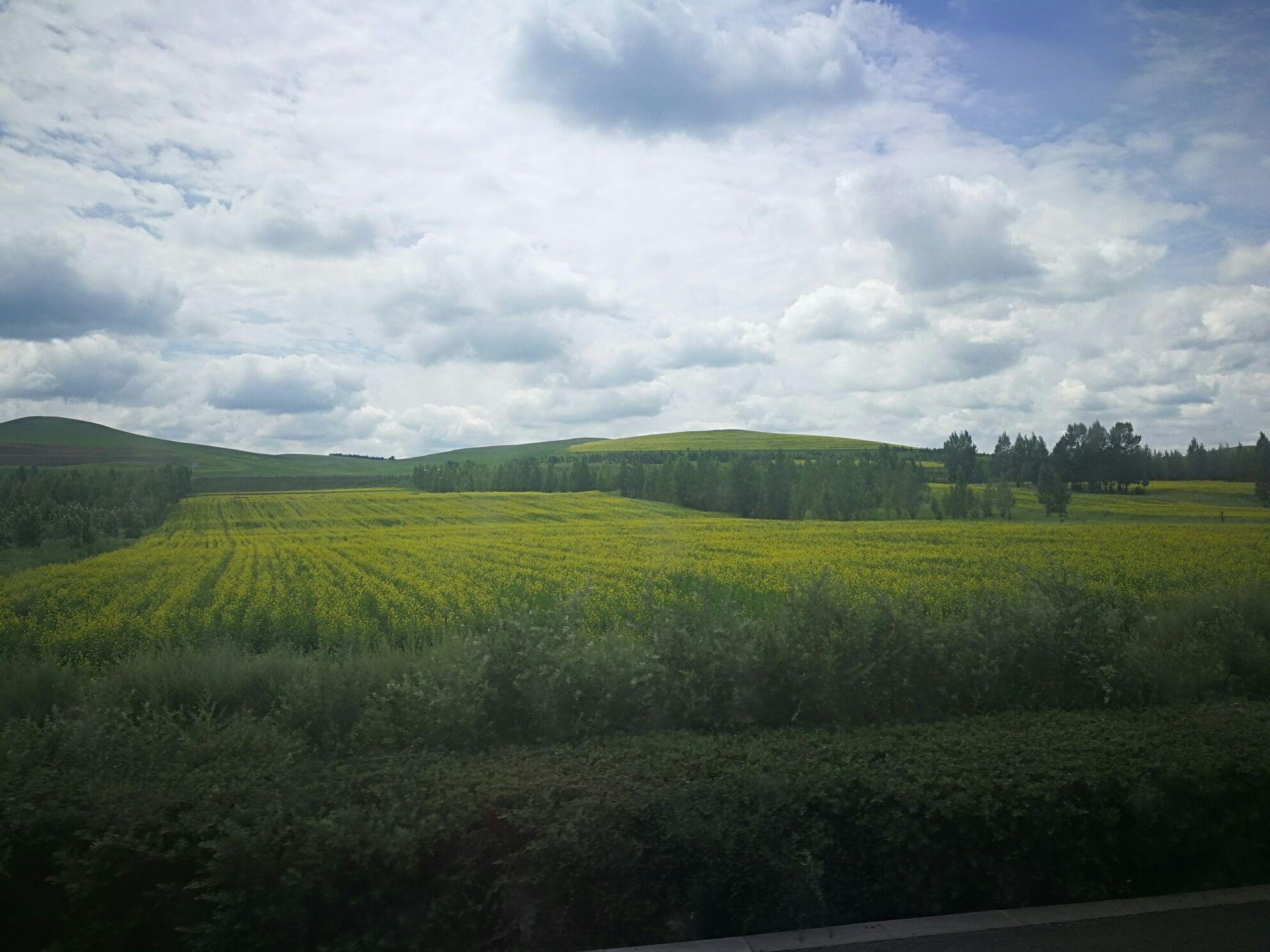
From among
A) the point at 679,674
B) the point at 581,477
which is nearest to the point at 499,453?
the point at 581,477

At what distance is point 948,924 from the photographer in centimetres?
476

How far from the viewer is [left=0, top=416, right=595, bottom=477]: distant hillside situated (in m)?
8.59

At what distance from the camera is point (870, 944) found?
179 inches

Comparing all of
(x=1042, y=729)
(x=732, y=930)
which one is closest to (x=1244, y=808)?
(x=1042, y=729)

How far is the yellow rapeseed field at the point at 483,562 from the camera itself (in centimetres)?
772

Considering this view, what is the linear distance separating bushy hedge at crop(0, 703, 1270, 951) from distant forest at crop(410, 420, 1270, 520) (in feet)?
17.6

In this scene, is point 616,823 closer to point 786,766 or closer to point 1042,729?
point 786,766

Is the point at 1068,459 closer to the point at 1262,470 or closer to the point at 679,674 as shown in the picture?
the point at 1262,470

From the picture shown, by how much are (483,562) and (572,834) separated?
192 inches

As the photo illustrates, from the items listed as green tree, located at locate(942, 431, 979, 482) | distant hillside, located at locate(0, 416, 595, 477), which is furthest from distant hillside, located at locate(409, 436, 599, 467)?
green tree, located at locate(942, 431, 979, 482)

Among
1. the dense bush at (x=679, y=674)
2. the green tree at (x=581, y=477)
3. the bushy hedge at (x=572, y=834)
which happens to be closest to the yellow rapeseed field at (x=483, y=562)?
the green tree at (x=581, y=477)

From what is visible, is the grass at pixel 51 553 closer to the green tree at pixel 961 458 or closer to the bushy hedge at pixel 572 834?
the bushy hedge at pixel 572 834

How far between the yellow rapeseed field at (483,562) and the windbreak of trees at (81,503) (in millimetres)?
254

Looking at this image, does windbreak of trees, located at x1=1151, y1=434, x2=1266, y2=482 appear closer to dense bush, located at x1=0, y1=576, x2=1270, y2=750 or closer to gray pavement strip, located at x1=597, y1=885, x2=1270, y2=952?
dense bush, located at x1=0, y1=576, x2=1270, y2=750
